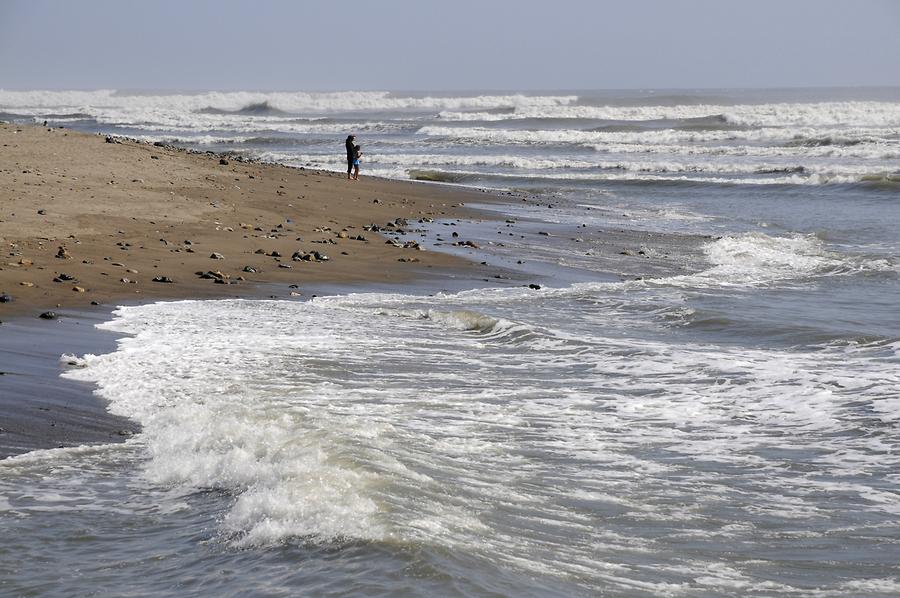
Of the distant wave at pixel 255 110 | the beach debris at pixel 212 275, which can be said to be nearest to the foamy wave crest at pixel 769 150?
the beach debris at pixel 212 275

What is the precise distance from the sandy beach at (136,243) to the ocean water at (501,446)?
429 mm

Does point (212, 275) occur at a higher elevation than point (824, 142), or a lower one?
lower

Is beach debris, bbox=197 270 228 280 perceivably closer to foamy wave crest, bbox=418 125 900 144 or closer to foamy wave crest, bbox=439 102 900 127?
foamy wave crest, bbox=418 125 900 144

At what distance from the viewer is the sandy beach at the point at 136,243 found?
738 centimetres

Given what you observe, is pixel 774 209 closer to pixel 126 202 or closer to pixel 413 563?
pixel 126 202

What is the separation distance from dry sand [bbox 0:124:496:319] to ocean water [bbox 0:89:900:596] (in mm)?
1079

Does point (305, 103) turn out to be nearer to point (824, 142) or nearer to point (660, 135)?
point (660, 135)

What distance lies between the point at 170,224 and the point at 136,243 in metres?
1.79

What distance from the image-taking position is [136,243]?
44.4ft

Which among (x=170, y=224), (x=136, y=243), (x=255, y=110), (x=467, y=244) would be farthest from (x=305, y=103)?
(x=136, y=243)

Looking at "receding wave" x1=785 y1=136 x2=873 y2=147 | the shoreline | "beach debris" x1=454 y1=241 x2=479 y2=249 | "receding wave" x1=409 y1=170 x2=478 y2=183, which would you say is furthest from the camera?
"receding wave" x1=785 y1=136 x2=873 y2=147

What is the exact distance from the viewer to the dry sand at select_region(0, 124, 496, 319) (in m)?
11.3

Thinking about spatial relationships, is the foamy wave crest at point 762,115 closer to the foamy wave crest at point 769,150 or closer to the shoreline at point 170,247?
the foamy wave crest at point 769,150

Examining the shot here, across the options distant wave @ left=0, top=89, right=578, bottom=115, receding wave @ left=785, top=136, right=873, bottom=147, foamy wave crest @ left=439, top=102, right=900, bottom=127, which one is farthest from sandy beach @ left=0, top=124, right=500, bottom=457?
distant wave @ left=0, top=89, right=578, bottom=115
